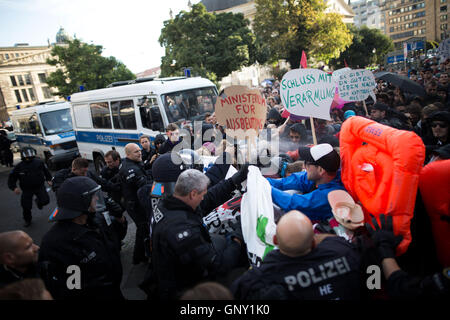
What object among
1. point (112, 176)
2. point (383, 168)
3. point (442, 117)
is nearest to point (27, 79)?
point (112, 176)

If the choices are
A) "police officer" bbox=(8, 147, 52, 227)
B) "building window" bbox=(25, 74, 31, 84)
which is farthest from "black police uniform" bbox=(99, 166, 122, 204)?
"building window" bbox=(25, 74, 31, 84)

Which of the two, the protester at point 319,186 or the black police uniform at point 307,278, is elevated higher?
the protester at point 319,186

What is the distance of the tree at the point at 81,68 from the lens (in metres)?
24.2

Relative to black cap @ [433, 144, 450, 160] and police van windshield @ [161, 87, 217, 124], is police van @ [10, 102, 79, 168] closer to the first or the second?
police van windshield @ [161, 87, 217, 124]

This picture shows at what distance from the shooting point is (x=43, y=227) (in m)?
6.52

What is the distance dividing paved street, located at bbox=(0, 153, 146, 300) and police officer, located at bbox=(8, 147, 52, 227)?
447 millimetres

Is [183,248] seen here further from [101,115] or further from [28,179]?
[101,115]

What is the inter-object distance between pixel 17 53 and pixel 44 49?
8.41 metres

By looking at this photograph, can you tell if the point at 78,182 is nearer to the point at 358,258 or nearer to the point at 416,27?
the point at 358,258

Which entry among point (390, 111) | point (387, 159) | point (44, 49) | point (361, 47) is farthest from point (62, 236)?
point (44, 49)

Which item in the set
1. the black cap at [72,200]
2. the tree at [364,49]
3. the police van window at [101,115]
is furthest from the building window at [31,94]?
the black cap at [72,200]

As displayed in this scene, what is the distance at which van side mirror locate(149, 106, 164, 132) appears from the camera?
22.8 ft

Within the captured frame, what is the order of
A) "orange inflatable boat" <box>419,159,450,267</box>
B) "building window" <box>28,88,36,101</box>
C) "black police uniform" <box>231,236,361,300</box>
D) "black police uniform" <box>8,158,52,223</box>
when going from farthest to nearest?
1. "building window" <box>28,88,36,101</box>
2. "black police uniform" <box>8,158,52,223</box>
3. "orange inflatable boat" <box>419,159,450,267</box>
4. "black police uniform" <box>231,236,361,300</box>

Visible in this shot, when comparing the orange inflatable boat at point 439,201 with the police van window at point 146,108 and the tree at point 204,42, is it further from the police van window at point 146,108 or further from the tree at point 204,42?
the tree at point 204,42
